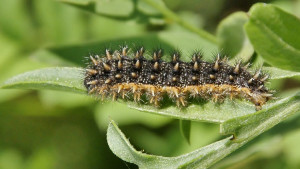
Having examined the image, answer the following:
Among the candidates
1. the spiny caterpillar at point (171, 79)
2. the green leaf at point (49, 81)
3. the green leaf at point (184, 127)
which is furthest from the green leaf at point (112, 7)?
the green leaf at point (184, 127)

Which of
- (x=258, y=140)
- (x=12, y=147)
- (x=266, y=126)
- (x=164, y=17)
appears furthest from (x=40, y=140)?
(x=266, y=126)

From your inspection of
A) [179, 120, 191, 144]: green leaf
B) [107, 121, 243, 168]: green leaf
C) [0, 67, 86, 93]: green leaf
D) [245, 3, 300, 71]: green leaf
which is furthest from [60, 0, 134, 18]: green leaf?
[245, 3, 300, 71]: green leaf

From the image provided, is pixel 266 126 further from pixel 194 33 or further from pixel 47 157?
pixel 47 157

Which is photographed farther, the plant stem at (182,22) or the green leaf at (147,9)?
the green leaf at (147,9)

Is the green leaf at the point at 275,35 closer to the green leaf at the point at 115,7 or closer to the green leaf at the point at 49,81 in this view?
the green leaf at the point at 49,81

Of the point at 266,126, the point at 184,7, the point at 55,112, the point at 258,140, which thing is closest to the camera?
the point at 266,126

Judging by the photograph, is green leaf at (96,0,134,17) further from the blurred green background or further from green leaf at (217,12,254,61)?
green leaf at (217,12,254,61)
